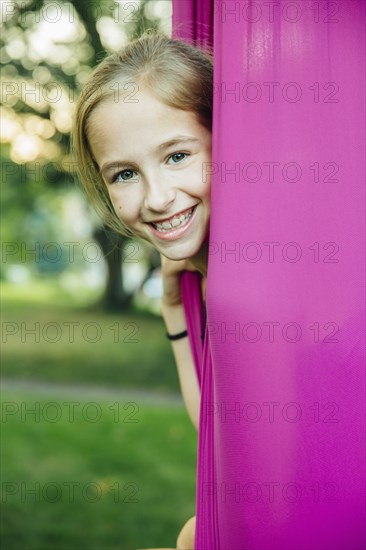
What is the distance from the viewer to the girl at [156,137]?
1.53 metres

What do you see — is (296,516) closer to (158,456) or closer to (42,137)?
(158,456)

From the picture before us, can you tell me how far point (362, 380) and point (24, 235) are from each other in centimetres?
1633

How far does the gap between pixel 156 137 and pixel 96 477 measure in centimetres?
469

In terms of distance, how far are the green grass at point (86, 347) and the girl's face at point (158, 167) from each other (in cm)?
729

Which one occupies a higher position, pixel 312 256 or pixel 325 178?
pixel 325 178

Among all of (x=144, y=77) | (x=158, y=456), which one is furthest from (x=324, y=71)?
(x=158, y=456)

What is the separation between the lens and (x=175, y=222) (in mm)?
1605

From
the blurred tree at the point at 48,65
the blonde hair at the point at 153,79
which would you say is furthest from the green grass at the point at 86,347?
the blonde hair at the point at 153,79

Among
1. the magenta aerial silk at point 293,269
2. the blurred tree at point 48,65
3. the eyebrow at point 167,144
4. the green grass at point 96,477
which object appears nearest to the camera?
the magenta aerial silk at point 293,269

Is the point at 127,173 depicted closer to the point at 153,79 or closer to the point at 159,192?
the point at 159,192

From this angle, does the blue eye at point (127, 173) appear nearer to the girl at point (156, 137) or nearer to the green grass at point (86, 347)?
Answer: the girl at point (156, 137)

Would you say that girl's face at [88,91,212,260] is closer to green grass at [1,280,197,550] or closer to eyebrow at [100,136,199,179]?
eyebrow at [100,136,199,179]

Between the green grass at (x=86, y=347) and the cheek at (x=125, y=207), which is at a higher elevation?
the cheek at (x=125, y=207)

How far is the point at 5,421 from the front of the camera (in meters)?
7.48
